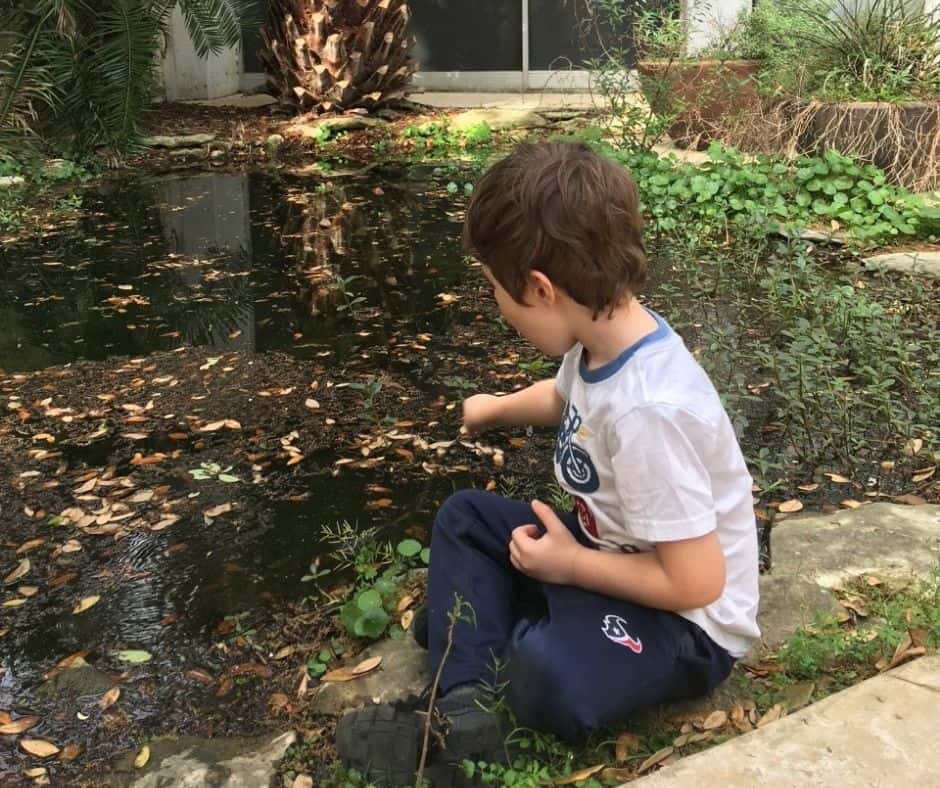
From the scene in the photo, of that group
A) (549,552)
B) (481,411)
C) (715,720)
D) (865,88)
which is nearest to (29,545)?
(481,411)

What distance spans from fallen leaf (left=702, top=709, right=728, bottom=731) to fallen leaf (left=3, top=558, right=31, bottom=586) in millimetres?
1603

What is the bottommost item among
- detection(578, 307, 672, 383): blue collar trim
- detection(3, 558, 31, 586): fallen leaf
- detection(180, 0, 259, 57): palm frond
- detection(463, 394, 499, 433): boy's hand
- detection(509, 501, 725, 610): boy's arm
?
detection(3, 558, 31, 586): fallen leaf

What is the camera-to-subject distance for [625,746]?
167cm

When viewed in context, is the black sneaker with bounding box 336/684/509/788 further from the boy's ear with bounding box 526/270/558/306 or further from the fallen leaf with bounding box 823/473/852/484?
the fallen leaf with bounding box 823/473/852/484

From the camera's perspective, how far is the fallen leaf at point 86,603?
223 centimetres

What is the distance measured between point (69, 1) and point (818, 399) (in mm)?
6256

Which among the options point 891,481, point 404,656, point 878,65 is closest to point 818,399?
point 891,481

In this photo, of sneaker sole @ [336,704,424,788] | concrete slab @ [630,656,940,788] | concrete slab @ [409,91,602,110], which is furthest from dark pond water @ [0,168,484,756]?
concrete slab @ [409,91,602,110]

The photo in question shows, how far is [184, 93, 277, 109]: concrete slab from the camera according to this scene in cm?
954

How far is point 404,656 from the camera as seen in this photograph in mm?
1981

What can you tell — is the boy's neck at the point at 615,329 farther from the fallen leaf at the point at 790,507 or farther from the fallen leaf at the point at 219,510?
the fallen leaf at the point at 219,510

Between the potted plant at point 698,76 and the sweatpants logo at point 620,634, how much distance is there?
196 inches

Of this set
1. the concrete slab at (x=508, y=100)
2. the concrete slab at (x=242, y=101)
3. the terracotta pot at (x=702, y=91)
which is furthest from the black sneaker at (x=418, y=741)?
the concrete slab at (x=242, y=101)

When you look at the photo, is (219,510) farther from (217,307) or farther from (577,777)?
(217,307)
